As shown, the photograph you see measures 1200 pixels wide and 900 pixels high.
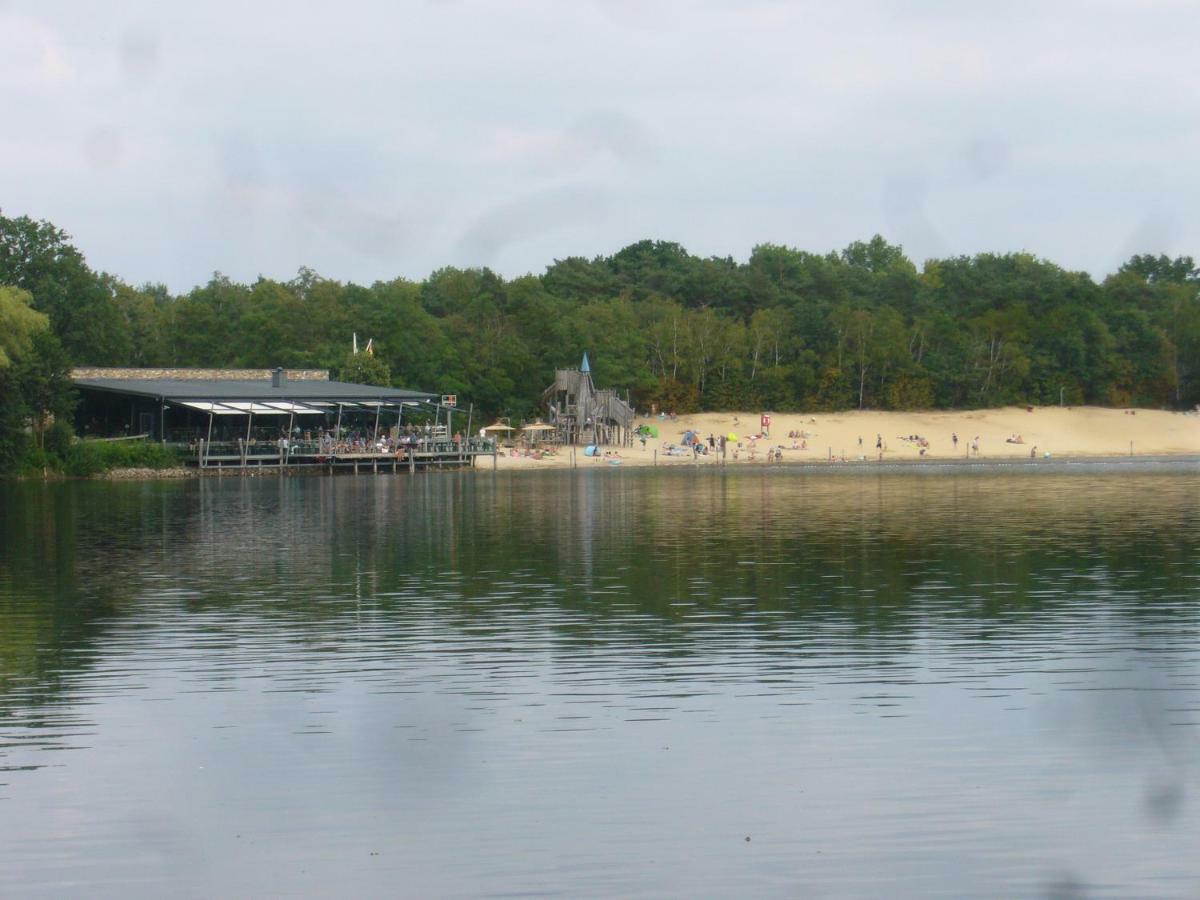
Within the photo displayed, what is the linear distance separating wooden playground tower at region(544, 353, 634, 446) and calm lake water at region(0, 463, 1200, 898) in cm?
6478

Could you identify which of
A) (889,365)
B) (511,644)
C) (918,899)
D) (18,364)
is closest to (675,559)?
(511,644)

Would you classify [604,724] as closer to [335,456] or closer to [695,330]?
[335,456]

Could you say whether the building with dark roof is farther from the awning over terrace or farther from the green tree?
the green tree

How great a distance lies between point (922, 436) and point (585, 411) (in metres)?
25.2

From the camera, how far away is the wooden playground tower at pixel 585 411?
98625mm

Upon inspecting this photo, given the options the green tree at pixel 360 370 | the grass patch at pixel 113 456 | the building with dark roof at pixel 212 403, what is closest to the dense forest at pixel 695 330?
the green tree at pixel 360 370

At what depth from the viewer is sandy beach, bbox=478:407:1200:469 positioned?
98.9 metres

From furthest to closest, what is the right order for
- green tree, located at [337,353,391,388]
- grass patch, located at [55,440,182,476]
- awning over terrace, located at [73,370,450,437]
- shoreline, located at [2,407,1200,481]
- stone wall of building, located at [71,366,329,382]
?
shoreline, located at [2,407,1200,481] → green tree, located at [337,353,391,388] → stone wall of building, located at [71,366,329,382] → awning over terrace, located at [73,370,450,437] → grass patch, located at [55,440,182,476]

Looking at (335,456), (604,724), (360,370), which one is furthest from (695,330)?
(604,724)

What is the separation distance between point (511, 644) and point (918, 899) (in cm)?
1098

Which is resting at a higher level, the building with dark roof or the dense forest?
the dense forest

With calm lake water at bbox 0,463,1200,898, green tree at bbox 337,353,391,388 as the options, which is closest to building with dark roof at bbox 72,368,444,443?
green tree at bbox 337,353,391,388

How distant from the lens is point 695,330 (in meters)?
108

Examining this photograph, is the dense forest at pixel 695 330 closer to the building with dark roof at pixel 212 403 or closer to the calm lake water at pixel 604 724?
the building with dark roof at pixel 212 403
